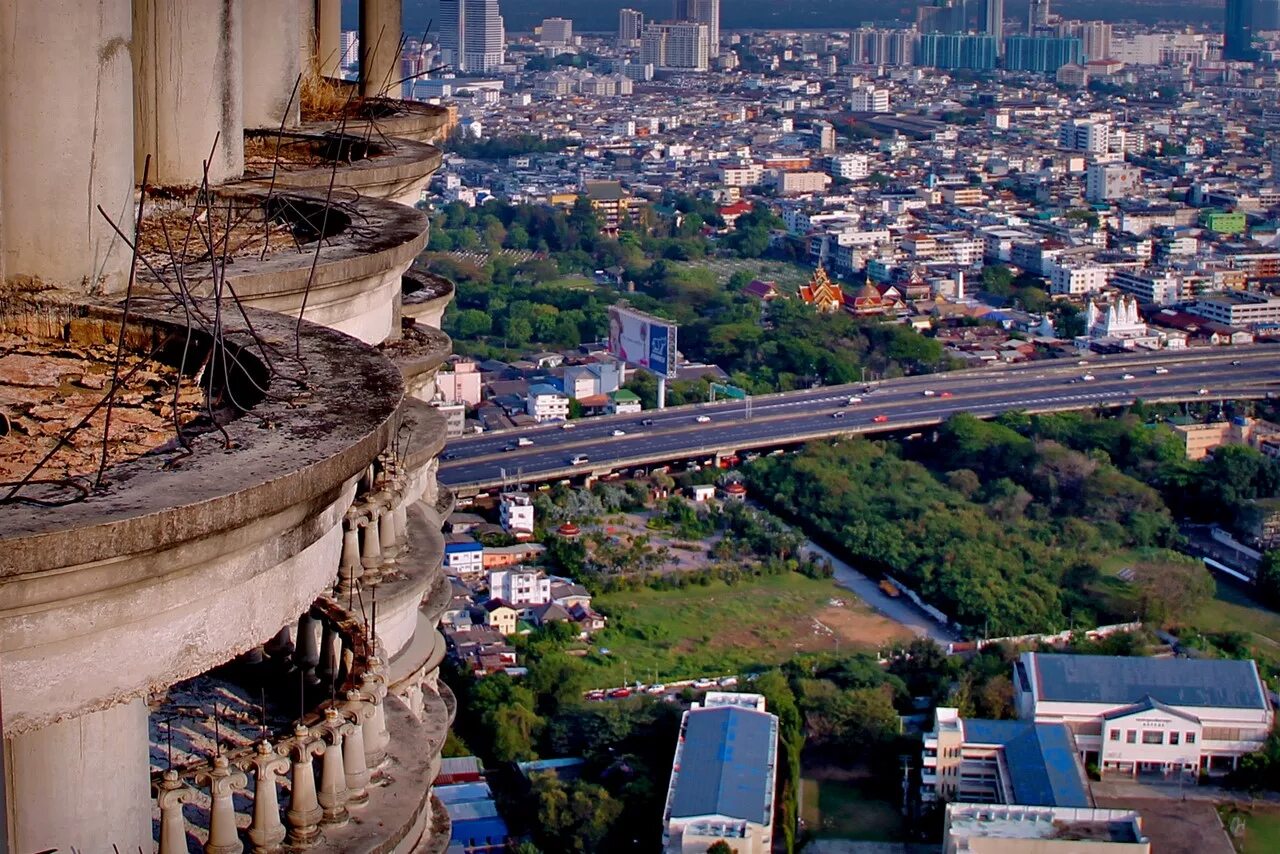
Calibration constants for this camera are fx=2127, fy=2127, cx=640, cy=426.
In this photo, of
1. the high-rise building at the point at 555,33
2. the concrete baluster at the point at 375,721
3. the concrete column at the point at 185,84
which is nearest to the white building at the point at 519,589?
the concrete column at the point at 185,84

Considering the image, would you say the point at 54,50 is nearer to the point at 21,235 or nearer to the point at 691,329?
the point at 21,235

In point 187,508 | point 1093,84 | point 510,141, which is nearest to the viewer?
point 187,508

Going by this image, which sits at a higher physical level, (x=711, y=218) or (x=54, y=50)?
(x=54, y=50)

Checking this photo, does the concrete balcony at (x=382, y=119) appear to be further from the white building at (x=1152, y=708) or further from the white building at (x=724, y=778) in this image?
the white building at (x=1152, y=708)

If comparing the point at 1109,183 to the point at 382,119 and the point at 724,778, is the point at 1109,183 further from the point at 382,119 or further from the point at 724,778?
the point at 382,119

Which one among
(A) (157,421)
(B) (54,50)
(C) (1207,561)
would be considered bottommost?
(C) (1207,561)

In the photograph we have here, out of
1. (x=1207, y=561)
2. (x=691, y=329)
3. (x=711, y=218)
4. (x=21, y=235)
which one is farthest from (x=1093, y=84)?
(x=21, y=235)
